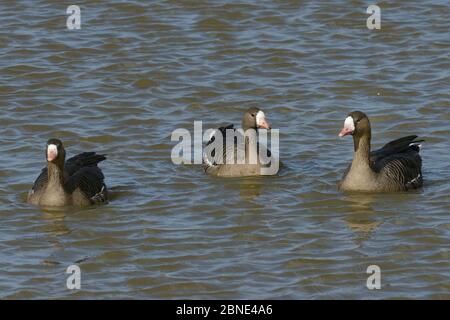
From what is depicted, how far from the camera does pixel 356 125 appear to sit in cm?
1672

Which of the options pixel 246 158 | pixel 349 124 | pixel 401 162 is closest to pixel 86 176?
pixel 246 158

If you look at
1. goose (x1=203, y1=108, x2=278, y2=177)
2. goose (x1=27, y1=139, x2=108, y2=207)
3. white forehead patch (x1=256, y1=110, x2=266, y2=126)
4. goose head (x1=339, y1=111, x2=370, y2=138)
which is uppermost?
white forehead patch (x1=256, y1=110, x2=266, y2=126)

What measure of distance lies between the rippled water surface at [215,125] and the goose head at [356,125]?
818 mm

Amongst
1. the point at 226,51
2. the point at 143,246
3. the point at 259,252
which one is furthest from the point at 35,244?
the point at 226,51

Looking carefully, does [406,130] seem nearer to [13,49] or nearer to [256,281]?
[256,281]

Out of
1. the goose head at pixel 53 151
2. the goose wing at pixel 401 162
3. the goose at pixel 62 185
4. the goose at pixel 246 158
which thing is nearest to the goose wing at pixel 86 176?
the goose at pixel 62 185

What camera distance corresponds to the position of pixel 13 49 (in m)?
22.8

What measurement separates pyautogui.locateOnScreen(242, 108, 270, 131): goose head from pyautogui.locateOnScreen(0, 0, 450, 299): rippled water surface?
0.69 m

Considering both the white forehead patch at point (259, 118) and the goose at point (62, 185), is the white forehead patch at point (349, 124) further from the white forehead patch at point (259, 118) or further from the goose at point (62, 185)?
the goose at point (62, 185)

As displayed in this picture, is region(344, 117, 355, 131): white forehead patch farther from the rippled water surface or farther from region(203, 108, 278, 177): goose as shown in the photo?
region(203, 108, 278, 177): goose

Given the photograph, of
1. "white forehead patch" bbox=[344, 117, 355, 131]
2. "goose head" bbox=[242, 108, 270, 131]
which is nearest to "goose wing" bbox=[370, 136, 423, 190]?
"white forehead patch" bbox=[344, 117, 355, 131]

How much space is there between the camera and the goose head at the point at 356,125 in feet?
54.4

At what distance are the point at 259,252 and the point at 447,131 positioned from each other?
539 centimetres

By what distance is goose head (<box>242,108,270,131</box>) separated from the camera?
1783 cm
